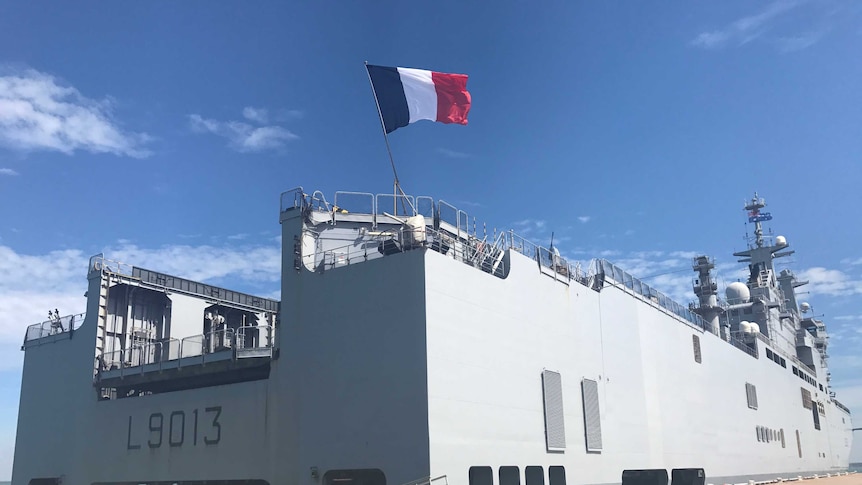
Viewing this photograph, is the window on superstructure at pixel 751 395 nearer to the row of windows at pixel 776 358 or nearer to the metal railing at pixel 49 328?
the row of windows at pixel 776 358

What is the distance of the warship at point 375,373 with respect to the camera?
17234 millimetres

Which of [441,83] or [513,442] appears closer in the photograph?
[513,442]

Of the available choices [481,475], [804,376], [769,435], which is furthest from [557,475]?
[804,376]

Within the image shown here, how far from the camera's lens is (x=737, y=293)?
51.2 m

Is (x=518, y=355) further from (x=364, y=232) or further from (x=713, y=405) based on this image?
(x=713, y=405)

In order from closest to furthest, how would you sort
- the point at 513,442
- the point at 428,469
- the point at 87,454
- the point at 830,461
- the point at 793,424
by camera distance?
the point at 428,469 < the point at 513,442 < the point at 87,454 < the point at 793,424 < the point at 830,461

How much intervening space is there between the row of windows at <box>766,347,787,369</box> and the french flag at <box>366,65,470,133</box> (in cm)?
3569

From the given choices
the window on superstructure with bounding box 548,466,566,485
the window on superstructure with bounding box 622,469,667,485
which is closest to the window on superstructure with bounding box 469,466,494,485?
the window on superstructure with bounding box 548,466,566,485

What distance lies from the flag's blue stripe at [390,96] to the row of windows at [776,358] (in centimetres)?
3671

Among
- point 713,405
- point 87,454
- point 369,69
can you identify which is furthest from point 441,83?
point 713,405

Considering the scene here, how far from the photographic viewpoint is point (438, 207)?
69.6 ft

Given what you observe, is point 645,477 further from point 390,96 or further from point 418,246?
point 390,96

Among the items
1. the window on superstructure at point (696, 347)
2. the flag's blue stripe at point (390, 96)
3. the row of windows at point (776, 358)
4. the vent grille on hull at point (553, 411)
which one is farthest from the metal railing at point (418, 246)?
the row of windows at point (776, 358)

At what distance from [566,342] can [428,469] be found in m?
8.44
